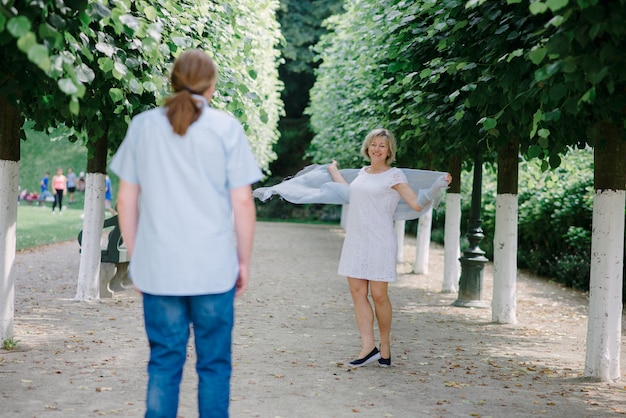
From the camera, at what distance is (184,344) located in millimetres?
4086

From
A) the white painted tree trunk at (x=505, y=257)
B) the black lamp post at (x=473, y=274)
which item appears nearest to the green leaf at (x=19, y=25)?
the white painted tree trunk at (x=505, y=257)

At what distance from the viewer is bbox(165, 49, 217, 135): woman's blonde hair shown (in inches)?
153

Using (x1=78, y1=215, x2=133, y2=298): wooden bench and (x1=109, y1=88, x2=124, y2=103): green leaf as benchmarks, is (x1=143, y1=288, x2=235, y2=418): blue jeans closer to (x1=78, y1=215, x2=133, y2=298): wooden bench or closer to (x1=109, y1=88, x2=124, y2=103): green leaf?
(x1=109, y1=88, x2=124, y2=103): green leaf

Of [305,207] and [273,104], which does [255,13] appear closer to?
[273,104]

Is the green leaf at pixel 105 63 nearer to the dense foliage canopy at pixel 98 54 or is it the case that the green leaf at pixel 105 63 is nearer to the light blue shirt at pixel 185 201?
the dense foliage canopy at pixel 98 54

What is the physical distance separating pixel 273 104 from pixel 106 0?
90.0 ft

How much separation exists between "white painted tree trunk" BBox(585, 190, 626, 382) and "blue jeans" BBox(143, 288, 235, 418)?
4.30m

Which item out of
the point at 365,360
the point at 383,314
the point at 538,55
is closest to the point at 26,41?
the point at 538,55

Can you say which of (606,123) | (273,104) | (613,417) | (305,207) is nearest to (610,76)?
(606,123)

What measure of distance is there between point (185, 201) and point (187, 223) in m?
0.11

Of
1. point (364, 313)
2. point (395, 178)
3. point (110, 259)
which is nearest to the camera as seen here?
point (395, 178)

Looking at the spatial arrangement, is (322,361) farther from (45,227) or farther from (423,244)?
(45,227)

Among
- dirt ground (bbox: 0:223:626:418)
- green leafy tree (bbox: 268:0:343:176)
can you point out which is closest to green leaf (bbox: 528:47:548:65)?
dirt ground (bbox: 0:223:626:418)

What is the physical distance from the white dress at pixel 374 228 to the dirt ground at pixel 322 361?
94 cm
